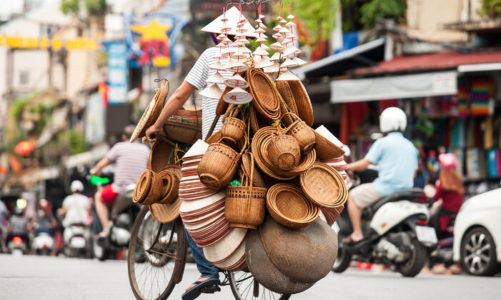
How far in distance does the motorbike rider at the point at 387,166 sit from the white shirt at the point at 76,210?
832cm

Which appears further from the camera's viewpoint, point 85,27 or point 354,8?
point 85,27

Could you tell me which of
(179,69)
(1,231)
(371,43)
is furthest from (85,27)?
(371,43)

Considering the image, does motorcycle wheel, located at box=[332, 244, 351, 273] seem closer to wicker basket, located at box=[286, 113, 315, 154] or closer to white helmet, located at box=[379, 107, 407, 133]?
white helmet, located at box=[379, 107, 407, 133]

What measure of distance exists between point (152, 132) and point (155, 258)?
1039 millimetres

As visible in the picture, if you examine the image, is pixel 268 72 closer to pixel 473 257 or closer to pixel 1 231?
pixel 473 257

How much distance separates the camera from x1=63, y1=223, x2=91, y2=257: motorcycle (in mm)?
17188

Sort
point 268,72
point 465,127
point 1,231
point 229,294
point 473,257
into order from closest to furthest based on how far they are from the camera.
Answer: point 268,72 < point 229,294 < point 473,257 < point 465,127 < point 1,231

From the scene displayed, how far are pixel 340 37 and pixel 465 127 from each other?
5033mm

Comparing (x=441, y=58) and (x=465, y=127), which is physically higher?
(x=441, y=58)

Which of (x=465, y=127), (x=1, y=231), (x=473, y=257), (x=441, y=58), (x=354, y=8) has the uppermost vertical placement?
(x=354, y=8)

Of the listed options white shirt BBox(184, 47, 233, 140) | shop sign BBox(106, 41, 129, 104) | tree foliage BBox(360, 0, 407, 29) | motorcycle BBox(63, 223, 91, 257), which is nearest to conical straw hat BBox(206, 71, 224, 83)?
white shirt BBox(184, 47, 233, 140)

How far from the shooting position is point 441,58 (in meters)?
18.2

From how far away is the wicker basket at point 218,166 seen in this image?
5539 mm

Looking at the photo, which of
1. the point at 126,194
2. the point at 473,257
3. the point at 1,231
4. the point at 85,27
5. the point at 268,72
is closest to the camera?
the point at 268,72
